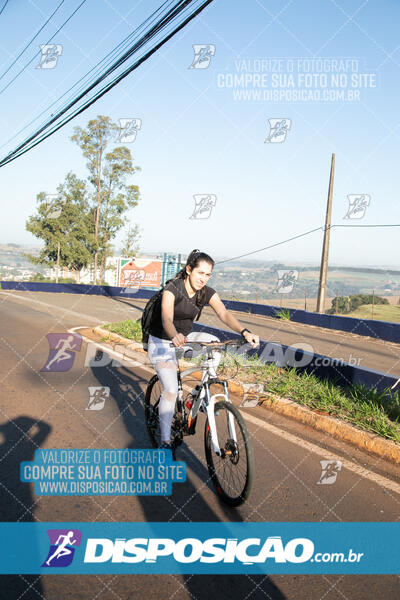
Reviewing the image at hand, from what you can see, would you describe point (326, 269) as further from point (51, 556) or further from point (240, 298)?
point (51, 556)

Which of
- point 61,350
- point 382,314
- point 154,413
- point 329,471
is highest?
point 154,413

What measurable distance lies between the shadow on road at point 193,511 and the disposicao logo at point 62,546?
1.80 feet

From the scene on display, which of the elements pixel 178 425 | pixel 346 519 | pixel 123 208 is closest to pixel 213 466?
pixel 178 425

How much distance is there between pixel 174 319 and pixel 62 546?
212 cm

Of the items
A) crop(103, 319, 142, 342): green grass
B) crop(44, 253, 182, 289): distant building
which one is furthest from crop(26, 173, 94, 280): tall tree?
crop(103, 319, 142, 342): green grass

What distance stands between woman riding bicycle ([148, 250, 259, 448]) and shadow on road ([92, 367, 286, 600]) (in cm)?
45

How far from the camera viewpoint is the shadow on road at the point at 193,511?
9.17 feet

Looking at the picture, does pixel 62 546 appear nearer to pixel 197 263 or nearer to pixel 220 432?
pixel 220 432

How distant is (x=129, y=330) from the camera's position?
A: 39.2 feet

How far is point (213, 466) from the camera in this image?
4.06m

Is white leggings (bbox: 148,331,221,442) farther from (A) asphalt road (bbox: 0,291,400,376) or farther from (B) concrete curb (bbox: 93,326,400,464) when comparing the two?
(A) asphalt road (bbox: 0,291,400,376)

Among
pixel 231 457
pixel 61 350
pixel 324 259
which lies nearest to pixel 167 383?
pixel 231 457

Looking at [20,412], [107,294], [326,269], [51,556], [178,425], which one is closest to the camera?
[51,556]

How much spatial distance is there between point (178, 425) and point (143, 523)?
1.10 m
